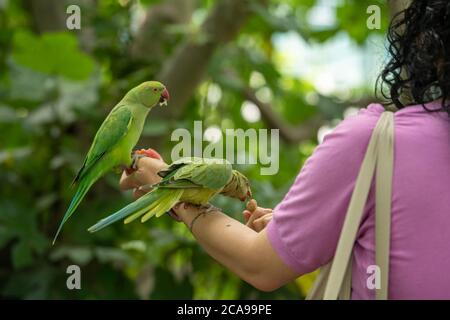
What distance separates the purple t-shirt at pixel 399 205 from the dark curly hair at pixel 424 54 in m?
0.07

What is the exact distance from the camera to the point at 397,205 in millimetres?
1157

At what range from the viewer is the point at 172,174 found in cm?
Answer: 133

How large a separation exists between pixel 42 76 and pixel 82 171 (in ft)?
6.88

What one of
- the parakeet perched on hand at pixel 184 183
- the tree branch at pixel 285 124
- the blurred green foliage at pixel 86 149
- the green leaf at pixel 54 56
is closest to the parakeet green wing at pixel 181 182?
the parakeet perched on hand at pixel 184 183

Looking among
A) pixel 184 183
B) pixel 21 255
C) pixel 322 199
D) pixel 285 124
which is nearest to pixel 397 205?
pixel 322 199

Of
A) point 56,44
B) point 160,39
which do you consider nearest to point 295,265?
point 56,44

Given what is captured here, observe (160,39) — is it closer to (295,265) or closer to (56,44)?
(56,44)

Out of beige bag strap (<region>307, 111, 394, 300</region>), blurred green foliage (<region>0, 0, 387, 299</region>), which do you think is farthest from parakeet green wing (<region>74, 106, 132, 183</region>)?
blurred green foliage (<region>0, 0, 387, 299</region>)

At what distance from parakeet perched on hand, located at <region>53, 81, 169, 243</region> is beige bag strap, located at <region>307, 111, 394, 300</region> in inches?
15.1

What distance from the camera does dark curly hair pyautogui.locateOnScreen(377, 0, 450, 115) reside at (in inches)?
48.8

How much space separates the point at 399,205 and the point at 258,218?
1.14 ft

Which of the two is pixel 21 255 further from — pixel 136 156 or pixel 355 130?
pixel 355 130
